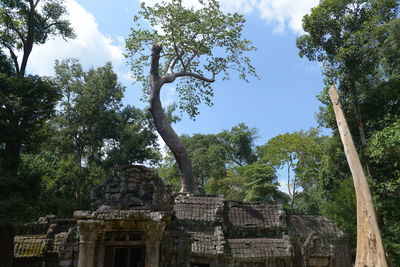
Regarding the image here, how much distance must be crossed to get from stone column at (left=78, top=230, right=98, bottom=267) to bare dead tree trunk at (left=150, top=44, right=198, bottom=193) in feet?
23.7

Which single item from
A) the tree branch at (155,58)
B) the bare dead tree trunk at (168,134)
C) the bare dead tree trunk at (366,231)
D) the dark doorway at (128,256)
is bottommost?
the dark doorway at (128,256)

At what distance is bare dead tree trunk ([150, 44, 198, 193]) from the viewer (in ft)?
49.7

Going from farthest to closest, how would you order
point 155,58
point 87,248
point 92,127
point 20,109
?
point 92,127, point 155,58, point 20,109, point 87,248

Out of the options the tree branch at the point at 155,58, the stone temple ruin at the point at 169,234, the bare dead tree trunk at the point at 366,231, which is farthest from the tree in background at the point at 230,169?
the bare dead tree trunk at the point at 366,231

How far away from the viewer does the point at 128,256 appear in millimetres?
9109

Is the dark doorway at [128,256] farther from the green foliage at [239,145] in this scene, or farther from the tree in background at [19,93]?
the green foliage at [239,145]

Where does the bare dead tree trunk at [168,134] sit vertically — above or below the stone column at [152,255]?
above

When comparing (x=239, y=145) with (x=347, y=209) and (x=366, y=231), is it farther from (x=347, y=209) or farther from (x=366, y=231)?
(x=366, y=231)

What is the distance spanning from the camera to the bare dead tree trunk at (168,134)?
1514 cm

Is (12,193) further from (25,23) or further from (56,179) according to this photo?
(25,23)

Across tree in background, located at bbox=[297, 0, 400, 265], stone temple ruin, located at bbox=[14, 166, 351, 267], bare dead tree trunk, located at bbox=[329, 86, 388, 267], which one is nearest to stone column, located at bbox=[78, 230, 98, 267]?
stone temple ruin, located at bbox=[14, 166, 351, 267]

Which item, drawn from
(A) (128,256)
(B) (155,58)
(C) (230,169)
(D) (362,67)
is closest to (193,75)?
(B) (155,58)

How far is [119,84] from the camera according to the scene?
80.0ft

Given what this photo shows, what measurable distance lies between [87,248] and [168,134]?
8.11 meters
